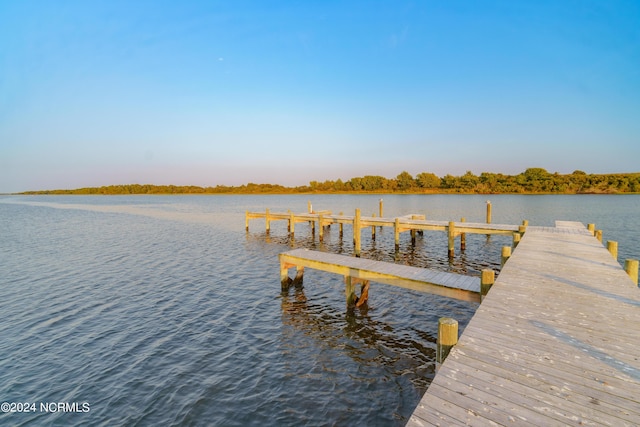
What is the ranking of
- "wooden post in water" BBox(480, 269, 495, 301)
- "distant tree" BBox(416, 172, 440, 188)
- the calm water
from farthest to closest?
1. "distant tree" BBox(416, 172, 440, 188)
2. "wooden post in water" BBox(480, 269, 495, 301)
3. the calm water

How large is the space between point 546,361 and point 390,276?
19.2 feet

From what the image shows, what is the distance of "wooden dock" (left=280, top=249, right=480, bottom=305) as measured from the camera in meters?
9.09

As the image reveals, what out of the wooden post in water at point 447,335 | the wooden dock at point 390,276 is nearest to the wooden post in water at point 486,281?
the wooden dock at point 390,276

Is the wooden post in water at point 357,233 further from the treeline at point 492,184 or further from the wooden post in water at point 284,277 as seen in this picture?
the treeline at point 492,184

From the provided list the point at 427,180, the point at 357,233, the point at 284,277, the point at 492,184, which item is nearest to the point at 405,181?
the point at 427,180

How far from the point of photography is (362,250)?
23.5m

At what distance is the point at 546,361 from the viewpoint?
4574mm

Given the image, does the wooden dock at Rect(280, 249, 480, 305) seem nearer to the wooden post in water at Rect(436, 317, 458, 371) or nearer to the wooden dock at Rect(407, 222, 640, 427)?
the wooden dock at Rect(407, 222, 640, 427)

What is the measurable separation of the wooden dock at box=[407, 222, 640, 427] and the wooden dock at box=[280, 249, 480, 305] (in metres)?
1.18

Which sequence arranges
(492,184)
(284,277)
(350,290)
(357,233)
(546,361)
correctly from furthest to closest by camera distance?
(492,184)
(357,233)
(284,277)
(350,290)
(546,361)

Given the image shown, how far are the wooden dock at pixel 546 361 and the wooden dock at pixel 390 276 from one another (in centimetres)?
118

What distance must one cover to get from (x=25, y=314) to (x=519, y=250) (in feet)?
62.9

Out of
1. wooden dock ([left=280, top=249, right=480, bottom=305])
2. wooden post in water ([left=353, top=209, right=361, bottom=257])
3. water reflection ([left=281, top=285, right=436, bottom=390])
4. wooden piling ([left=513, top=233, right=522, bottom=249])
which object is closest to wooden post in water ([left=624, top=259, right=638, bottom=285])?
wooden dock ([left=280, top=249, right=480, bottom=305])

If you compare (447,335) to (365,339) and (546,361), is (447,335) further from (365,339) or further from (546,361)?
(365,339)
